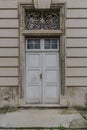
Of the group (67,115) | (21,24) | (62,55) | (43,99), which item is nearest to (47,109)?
(43,99)

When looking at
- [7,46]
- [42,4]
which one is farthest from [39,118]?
[42,4]

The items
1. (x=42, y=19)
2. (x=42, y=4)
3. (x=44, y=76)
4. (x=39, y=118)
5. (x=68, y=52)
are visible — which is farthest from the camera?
(x=44, y=76)

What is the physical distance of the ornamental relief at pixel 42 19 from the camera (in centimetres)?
1197

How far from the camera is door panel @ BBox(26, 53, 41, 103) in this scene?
12.0 m

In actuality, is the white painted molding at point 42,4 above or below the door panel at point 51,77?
above

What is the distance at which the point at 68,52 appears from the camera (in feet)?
38.5

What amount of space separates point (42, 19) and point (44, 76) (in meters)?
2.18

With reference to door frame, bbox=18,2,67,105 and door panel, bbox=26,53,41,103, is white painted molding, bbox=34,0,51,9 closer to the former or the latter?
door frame, bbox=18,2,67,105

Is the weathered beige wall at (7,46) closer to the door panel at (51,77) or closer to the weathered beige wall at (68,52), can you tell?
the weathered beige wall at (68,52)

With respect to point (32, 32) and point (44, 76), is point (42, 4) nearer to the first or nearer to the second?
point (32, 32)

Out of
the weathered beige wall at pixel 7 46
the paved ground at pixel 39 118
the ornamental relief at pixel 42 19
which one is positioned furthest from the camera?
the ornamental relief at pixel 42 19

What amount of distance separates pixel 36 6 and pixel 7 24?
4.17 ft

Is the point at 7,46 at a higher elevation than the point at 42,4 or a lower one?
lower

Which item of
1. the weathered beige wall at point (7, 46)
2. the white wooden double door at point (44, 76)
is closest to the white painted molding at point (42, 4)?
the weathered beige wall at point (7, 46)
